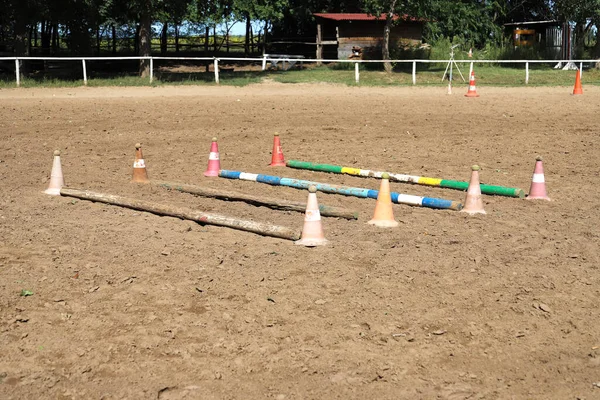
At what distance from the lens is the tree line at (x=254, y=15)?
32.2m

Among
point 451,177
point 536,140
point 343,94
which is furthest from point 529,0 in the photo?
point 451,177

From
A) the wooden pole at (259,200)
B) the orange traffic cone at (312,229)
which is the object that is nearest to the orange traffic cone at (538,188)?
the wooden pole at (259,200)

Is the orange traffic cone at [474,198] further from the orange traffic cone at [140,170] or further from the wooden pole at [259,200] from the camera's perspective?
the orange traffic cone at [140,170]

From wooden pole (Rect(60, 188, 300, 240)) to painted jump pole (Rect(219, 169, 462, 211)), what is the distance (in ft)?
6.26

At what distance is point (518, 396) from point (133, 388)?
214 centimetres

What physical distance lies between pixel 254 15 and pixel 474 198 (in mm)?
34247

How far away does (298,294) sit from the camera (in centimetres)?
611

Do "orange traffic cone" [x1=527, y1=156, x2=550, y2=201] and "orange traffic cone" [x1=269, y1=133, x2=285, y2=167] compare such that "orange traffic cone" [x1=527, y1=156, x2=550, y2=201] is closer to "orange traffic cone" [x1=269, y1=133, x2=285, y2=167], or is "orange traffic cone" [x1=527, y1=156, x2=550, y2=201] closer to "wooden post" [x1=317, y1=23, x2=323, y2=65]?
"orange traffic cone" [x1=269, y1=133, x2=285, y2=167]

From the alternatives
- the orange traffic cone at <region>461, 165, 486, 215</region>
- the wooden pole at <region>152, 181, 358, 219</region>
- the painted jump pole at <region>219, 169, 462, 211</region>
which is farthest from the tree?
the orange traffic cone at <region>461, 165, 486, 215</region>

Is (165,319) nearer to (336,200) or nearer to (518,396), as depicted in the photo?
(518,396)

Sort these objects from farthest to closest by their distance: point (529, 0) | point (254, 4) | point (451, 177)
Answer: point (529, 0), point (254, 4), point (451, 177)

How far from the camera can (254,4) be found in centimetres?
3653

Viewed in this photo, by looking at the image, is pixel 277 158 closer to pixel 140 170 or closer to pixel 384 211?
pixel 140 170

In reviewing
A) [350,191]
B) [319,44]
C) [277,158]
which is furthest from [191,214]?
[319,44]
